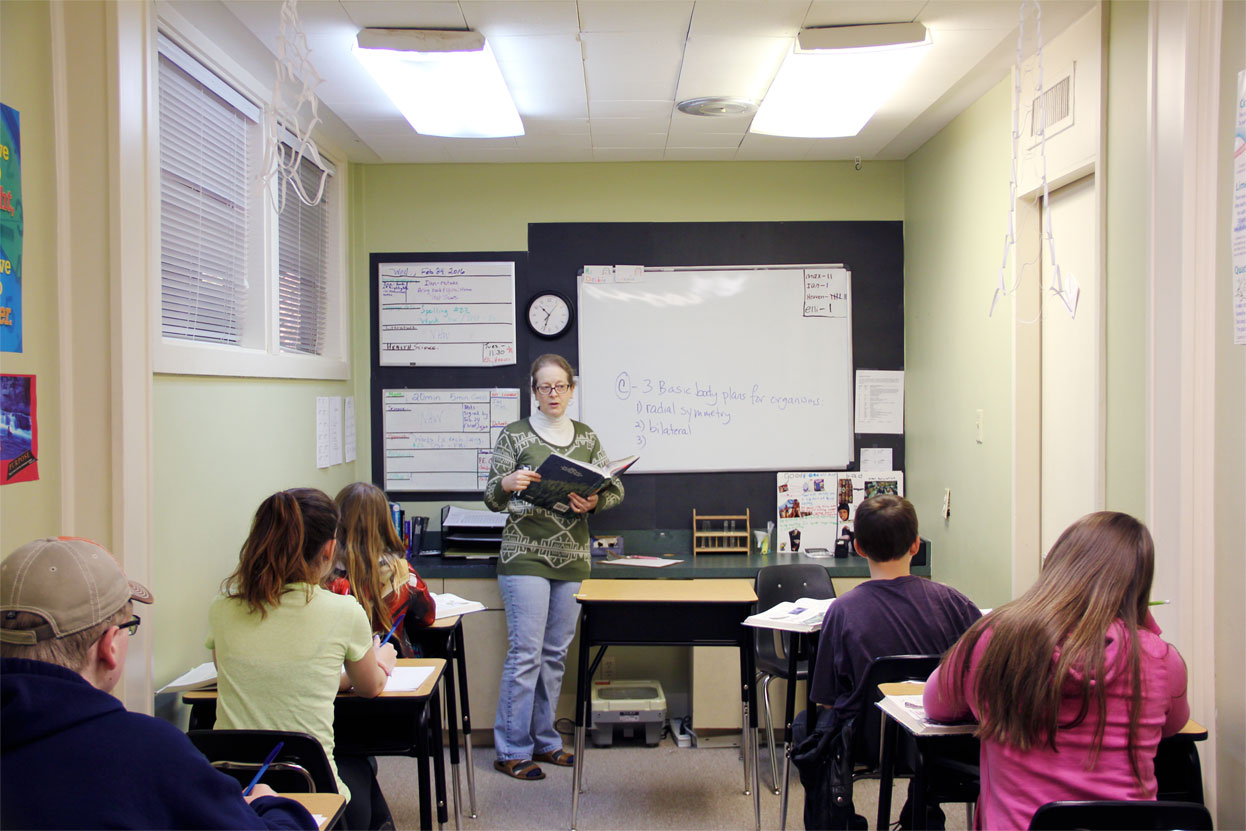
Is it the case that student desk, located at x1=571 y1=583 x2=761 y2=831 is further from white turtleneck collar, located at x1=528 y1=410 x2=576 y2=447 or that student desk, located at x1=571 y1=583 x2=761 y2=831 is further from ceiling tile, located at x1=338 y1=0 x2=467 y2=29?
ceiling tile, located at x1=338 y1=0 x2=467 y2=29

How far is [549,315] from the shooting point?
14.9 ft

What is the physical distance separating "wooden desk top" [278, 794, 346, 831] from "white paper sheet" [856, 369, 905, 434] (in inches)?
132

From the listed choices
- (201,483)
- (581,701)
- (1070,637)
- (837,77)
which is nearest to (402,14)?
(837,77)

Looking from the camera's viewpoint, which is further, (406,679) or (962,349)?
(962,349)

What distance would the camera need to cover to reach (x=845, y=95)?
10.8ft

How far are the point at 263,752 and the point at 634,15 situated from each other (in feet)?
7.47

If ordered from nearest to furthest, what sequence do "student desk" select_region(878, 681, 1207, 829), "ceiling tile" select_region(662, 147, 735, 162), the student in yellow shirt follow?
"student desk" select_region(878, 681, 1207, 829)
the student in yellow shirt
"ceiling tile" select_region(662, 147, 735, 162)

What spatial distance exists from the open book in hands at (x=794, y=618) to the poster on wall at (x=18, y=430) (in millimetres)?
2019

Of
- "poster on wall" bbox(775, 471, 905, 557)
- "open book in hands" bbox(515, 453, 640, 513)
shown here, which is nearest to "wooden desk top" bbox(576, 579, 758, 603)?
"open book in hands" bbox(515, 453, 640, 513)

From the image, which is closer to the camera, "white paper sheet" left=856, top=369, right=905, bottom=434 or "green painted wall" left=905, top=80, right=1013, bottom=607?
"green painted wall" left=905, top=80, right=1013, bottom=607

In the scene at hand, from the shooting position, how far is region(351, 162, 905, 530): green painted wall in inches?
179

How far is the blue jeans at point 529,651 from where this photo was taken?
147 inches

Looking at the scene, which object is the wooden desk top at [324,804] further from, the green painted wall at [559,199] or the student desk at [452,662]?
the green painted wall at [559,199]

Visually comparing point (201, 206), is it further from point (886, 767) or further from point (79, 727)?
point (886, 767)
